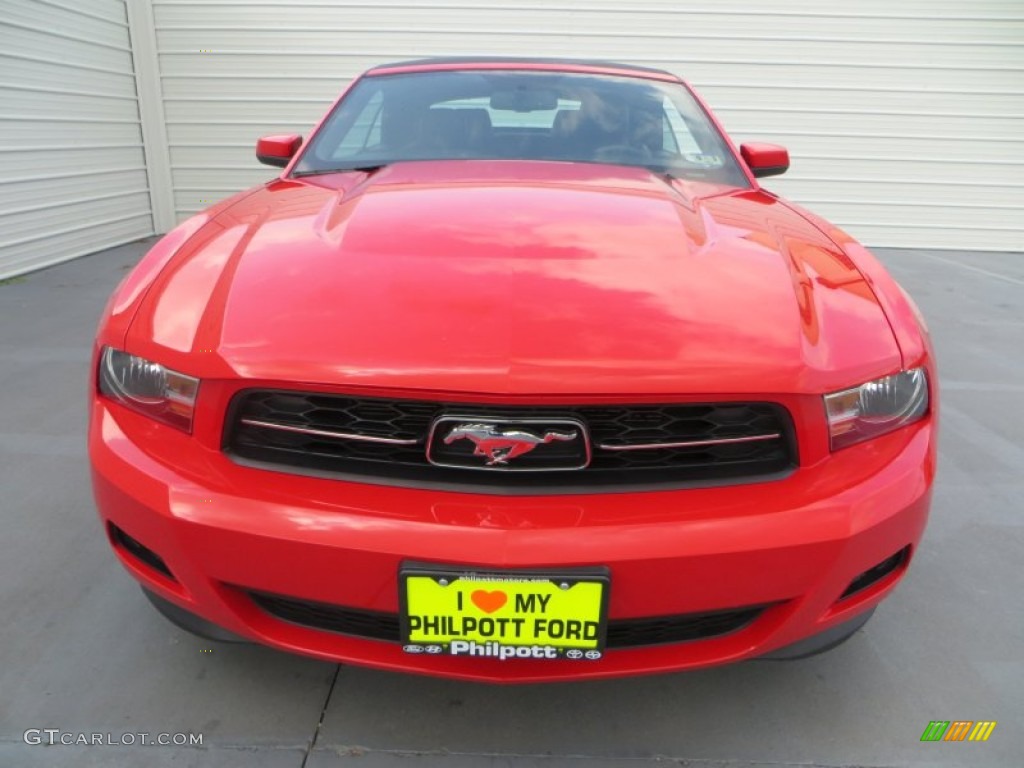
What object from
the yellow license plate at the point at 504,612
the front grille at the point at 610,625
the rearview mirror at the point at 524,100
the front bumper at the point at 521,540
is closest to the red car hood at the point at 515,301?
the front bumper at the point at 521,540

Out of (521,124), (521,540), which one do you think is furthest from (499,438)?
(521,124)

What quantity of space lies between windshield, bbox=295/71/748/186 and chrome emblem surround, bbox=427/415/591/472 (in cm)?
131

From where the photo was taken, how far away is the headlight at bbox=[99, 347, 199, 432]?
1.40 metres

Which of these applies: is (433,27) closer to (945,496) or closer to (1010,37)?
(1010,37)

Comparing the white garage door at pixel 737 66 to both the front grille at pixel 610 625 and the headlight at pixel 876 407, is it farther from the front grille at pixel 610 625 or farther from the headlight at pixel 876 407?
the front grille at pixel 610 625

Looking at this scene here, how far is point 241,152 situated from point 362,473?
24.1 ft

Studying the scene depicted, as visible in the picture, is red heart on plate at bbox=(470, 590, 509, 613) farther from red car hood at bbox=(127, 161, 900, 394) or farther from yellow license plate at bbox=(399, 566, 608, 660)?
red car hood at bbox=(127, 161, 900, 394)

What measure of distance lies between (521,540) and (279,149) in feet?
6.97

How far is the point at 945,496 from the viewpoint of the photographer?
8.66ft

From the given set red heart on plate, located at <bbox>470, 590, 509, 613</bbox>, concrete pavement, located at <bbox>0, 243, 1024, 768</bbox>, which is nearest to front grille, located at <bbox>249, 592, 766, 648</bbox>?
red heart on plate, located at <bbox>470, 590, 509, 613</bbox>

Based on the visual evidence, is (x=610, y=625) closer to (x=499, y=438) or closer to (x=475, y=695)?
(x=499, y=438)

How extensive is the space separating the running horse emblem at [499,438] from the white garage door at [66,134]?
18.2 feet

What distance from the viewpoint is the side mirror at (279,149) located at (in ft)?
9.20

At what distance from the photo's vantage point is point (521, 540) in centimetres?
122
